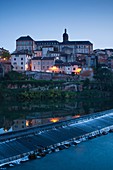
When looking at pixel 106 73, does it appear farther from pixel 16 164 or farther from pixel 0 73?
pixel 16 164

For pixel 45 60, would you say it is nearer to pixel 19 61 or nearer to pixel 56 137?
pixel 19 61

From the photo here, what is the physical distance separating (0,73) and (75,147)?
29.2m

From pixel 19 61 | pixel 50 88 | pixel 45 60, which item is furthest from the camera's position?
pixel 45 60

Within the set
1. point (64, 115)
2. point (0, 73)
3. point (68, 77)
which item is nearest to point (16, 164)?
point (64, 115)

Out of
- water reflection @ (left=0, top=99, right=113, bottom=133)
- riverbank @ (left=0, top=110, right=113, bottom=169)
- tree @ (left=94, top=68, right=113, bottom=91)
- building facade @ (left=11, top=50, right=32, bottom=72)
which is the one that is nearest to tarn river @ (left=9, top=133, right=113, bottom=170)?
riverbank @ (left=0, top=110, right=113, bottom=169)

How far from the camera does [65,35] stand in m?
69.6

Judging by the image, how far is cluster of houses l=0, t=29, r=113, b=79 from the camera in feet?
159

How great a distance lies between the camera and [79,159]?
12523 millimetres

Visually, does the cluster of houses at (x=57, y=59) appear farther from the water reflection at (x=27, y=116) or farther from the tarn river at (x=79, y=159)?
the tarn river at (x=79, y=159)

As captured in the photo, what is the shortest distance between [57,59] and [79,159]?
4027 centimetres

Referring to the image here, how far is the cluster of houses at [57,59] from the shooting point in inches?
1908

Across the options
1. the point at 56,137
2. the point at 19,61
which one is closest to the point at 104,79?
the point at 19,61

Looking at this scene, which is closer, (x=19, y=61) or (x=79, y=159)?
(x=79, y=159)

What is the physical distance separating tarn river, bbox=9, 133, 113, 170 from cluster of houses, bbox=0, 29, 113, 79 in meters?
33.3
